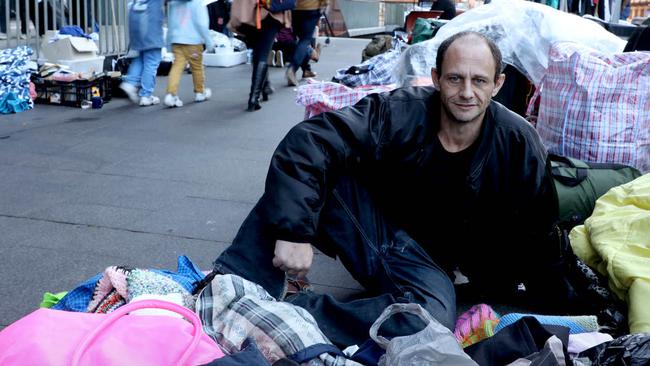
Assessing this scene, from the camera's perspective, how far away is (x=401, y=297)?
3.11 m

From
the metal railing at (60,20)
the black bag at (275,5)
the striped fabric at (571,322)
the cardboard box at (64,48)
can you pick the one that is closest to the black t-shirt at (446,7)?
the black bag at (275,5)

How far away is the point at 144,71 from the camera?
29.3 feet

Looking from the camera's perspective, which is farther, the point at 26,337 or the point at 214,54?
the point at 214,54

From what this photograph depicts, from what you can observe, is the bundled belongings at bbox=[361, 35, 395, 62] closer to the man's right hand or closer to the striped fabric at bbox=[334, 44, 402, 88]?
the striped fabric at bbox=[334, 44, 402, 88]

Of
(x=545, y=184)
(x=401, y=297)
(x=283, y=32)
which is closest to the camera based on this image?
(x=401, y=297)

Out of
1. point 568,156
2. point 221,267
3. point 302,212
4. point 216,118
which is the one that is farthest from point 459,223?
point 216,118

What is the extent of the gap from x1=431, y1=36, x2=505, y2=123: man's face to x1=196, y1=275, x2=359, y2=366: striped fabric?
102 centimetres

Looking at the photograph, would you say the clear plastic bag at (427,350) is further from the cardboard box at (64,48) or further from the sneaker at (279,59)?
the sneaker at (279,59)

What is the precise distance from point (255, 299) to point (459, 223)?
104cm

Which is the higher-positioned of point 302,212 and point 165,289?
point 302,212

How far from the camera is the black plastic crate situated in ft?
28.5

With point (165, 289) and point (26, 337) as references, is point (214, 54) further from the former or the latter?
point (26, 337)

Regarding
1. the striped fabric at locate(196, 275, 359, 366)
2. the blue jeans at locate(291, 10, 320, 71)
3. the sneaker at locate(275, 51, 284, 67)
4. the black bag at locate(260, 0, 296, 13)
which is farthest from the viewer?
the sneaker at locate(275, 51, 284, 67)

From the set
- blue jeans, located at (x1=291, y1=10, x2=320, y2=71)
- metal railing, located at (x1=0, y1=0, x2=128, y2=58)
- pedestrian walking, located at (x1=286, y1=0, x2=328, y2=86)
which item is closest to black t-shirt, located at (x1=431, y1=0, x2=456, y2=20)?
pedestrian walking, located at (x1=286, y1=0, x2=328, y2=86)
